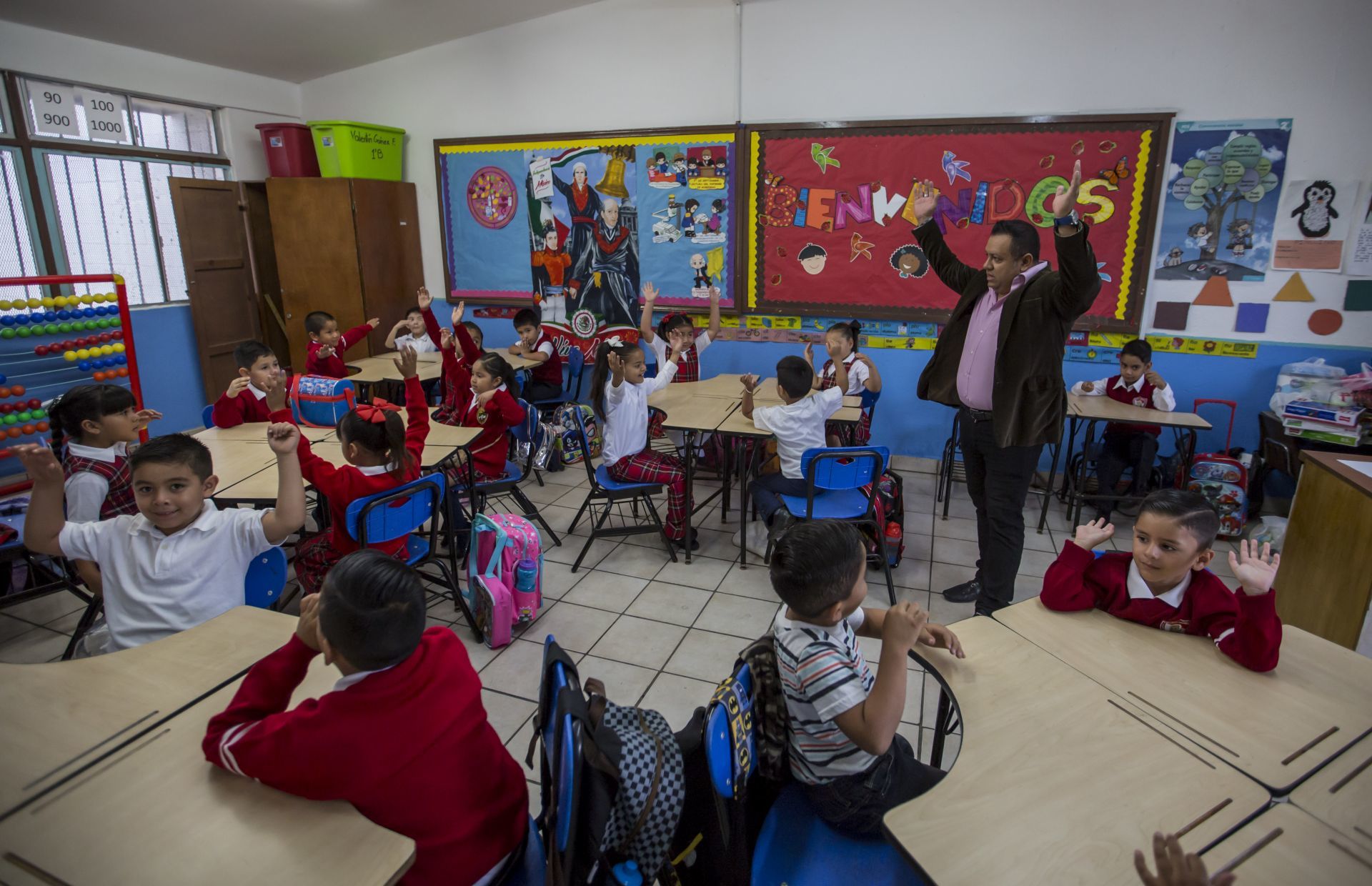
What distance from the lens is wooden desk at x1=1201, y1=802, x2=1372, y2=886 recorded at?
1.04 meters

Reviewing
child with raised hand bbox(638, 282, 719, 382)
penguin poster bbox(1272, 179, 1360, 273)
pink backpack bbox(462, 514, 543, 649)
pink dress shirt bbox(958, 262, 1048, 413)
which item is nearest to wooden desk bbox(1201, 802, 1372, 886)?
pink dress shirt bbox(958, 262, 1048, 413)

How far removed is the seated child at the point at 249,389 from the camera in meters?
3.35

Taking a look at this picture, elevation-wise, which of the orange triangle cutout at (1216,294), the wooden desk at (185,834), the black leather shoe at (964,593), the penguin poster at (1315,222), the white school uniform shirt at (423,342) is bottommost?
the black leather shoe at (964,593)

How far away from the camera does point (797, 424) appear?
345 cm

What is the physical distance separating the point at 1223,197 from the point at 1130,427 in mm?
1465

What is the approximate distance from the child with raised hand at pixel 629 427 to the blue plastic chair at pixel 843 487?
2.17 feet

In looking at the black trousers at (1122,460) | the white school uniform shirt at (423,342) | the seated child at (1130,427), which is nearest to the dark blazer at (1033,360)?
the seated child at (1130,427)

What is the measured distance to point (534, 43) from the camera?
5.58 m

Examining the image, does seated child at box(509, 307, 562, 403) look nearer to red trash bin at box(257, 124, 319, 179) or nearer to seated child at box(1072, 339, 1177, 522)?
red trash bin at box(257, 124, 319, 179)

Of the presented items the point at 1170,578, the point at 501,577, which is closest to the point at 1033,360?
the point at 1170,578

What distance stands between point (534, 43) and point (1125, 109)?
416 centimetres

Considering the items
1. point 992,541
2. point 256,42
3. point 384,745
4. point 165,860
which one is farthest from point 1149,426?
point 256,42

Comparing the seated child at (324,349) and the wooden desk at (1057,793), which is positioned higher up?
the seated child at (324,349)

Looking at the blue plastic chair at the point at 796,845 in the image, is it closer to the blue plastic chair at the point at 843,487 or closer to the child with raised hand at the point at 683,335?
the blue plastic chair at the point at 843,487
